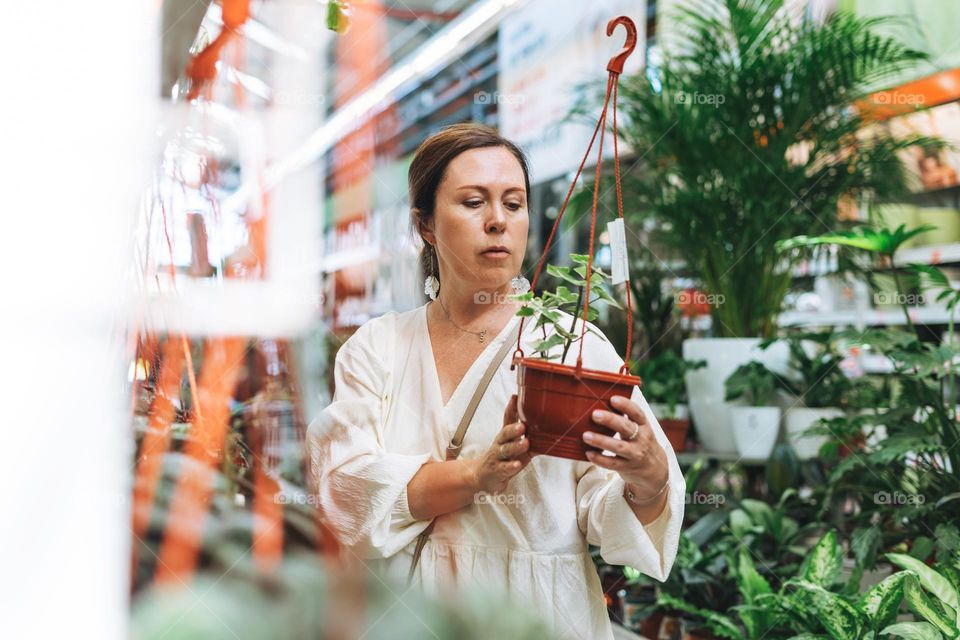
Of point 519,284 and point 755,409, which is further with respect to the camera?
point 755,409

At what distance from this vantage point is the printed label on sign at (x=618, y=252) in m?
1.12

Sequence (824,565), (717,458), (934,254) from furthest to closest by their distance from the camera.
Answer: (934,254) → (717,458) → (824,565)

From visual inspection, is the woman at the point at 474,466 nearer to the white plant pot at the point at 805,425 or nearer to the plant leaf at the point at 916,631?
the plant leaf at the point at 916,631

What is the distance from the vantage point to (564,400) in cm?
106

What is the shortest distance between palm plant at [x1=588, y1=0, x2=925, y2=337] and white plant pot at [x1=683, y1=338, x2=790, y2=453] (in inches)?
7.3

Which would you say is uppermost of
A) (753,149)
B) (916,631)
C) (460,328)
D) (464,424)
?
(753,149)

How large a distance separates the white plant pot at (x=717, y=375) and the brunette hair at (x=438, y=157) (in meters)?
1.94

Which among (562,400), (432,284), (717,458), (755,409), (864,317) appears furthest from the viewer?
(864,317)

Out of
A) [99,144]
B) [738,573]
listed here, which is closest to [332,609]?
[99,144]

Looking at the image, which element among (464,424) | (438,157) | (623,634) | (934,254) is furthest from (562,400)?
(934,254)

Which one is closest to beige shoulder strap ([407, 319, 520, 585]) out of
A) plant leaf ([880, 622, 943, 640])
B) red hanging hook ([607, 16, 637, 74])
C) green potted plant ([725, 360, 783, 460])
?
red hanging hook ([607, 16, 637, 74])

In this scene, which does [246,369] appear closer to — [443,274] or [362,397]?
[362,397]

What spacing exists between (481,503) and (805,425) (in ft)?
6.78

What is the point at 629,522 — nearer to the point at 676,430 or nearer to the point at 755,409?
the point at 755,409
